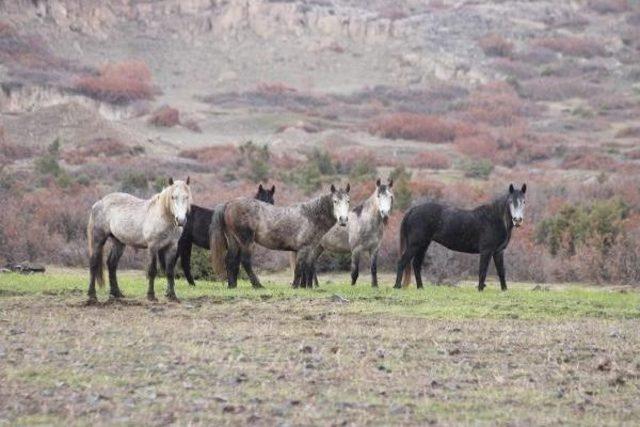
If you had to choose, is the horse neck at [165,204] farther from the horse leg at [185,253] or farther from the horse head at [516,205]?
the horse head at [516,205]

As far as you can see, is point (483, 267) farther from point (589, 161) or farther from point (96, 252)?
point (589, 161)

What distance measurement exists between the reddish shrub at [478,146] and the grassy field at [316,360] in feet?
117

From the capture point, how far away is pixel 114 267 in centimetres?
1684

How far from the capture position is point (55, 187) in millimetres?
37375

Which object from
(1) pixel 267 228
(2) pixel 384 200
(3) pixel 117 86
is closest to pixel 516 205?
(2) pixel 384 200

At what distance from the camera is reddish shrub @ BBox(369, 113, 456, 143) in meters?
58.8

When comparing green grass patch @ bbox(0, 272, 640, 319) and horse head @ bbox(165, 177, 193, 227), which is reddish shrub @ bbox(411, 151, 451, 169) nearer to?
green grass patch @ bbox(0, 272, 640, 319)

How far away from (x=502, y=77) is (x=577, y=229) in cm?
5104

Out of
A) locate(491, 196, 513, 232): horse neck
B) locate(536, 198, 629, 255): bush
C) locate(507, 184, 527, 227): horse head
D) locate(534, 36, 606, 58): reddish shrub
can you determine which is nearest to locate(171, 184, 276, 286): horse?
locate(491, 196, 513, 232): horse neck

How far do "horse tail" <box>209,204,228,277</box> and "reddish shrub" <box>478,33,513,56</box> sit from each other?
6609cm

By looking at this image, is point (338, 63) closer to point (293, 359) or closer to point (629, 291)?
point (629, 291)

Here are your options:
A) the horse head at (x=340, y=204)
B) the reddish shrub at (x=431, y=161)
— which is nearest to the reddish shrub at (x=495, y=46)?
the reddish shrub at (x=431, y=161)

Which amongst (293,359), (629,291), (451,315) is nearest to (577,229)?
(629,291)

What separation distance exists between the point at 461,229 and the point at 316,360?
8.87 meters
